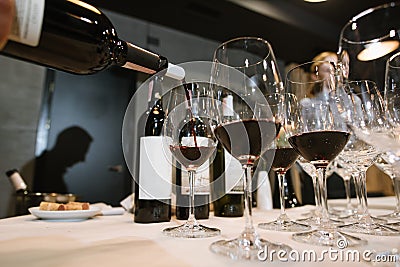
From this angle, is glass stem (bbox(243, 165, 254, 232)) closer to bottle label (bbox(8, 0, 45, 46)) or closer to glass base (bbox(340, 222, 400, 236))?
glass base (bbox(340, 222, 400, 236))

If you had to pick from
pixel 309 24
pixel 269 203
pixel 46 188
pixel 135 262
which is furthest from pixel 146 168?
pixel 309 24

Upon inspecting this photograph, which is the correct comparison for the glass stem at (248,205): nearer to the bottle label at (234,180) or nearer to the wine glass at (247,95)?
the wine glass at (247,95)

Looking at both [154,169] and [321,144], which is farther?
[154,169]

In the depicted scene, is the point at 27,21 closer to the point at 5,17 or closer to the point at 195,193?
the point at 5,17

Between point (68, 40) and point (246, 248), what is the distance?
0.39 m

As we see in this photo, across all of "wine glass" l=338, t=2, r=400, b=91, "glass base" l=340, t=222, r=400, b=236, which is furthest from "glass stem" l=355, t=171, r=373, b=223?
"wine glass" l=338, t=2, r=400, b=91

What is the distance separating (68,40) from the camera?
44cm

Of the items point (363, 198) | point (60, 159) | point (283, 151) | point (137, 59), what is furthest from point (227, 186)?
point (60, 159)

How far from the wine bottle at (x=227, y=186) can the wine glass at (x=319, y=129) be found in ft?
1.04

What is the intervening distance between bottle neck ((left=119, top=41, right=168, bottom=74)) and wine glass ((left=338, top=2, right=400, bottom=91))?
33 cm

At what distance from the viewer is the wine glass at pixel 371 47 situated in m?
0.42

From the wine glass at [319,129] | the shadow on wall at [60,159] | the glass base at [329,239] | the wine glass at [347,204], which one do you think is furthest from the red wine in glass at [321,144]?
the shadow on wall at [60,159]

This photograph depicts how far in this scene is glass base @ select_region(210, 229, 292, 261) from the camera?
33cm

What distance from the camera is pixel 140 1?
2.38 meters
